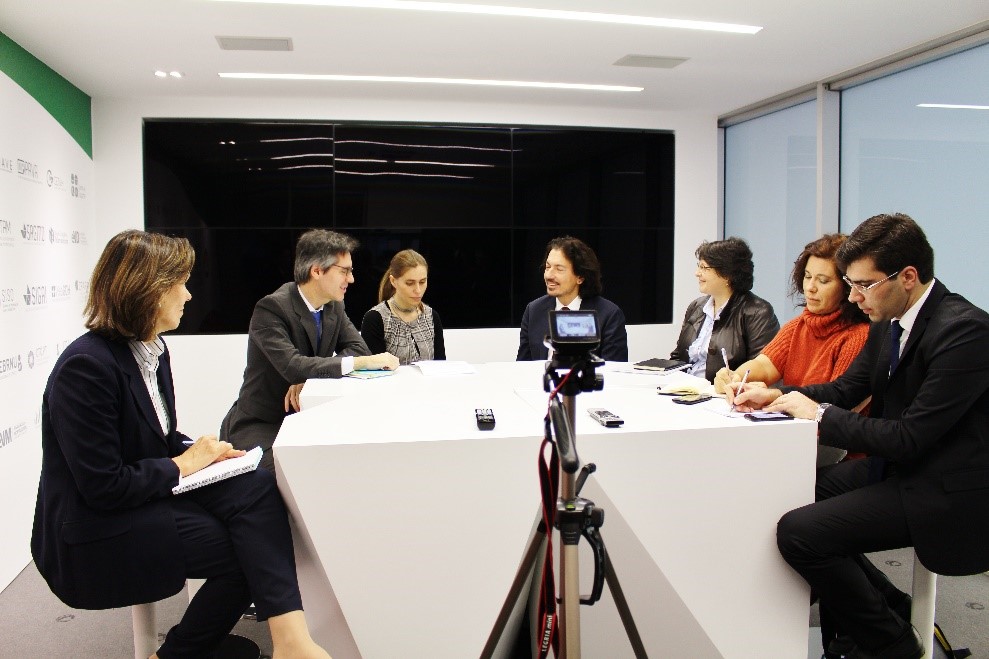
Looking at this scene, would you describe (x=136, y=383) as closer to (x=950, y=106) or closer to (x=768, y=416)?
(x=768, y=416)

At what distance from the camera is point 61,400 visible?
6.03 feet

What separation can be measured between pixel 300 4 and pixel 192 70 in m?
1.62

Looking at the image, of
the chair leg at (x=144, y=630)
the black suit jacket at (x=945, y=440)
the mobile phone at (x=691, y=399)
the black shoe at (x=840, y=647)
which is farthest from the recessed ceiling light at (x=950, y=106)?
the chair leg at (x=144, y=630)

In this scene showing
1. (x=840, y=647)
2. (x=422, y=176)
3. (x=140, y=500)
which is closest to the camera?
(x=140, y=500)

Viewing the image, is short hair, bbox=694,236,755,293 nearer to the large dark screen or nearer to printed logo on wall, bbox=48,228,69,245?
the large dark screen

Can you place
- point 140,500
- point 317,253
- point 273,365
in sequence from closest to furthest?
point 140,500, point 273,365, point 317,253

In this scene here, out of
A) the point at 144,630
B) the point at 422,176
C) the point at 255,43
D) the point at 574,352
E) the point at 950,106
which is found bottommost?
the point at 144,630

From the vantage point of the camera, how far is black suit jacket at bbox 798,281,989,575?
202 centimetres

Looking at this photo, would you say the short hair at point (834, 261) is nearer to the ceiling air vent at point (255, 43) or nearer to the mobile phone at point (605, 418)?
the mobile phone at point (605, 418)

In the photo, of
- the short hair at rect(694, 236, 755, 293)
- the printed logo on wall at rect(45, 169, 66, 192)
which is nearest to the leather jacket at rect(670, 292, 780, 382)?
the short hair at rect(694, 236, 755, 293)

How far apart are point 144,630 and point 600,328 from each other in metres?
2.51

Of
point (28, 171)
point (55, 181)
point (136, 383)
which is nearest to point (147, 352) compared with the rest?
point (136, 383)

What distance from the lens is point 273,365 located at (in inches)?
124

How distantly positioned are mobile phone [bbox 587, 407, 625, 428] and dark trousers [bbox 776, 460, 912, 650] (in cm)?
57
